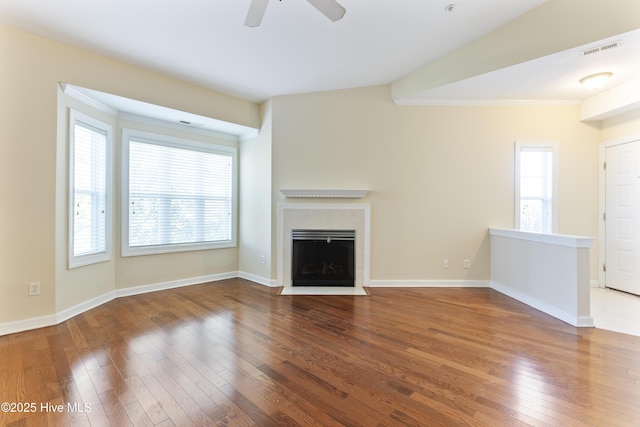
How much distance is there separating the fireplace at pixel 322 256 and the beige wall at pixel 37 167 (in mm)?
2664

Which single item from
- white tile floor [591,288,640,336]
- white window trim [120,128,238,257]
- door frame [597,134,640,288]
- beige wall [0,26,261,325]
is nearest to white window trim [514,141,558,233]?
door frame [597,134,640,288]

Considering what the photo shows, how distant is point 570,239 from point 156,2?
4594mm

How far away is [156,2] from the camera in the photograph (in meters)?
2.33

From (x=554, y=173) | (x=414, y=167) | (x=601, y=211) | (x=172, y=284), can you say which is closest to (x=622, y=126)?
(x=554, y=173)

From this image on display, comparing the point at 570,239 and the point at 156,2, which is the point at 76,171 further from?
the point at 570,239

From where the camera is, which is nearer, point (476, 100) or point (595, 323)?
point (595, 323)

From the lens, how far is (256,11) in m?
1.94

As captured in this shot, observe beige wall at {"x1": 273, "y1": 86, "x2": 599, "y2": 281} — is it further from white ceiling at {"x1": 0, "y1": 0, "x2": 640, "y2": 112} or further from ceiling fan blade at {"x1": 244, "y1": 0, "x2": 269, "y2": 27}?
ceiling fan blade at {"x1": 244, "y1": 0, "x2": 269, "y2": 27}

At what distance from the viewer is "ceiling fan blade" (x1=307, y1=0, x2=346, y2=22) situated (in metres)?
1.88

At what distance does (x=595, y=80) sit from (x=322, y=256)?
4114 millimetres

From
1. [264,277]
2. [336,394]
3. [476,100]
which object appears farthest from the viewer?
[264,277]

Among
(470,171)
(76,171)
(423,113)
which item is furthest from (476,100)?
(76,171)

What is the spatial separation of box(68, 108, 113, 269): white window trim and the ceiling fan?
8.17 feet

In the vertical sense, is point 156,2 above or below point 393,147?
above
